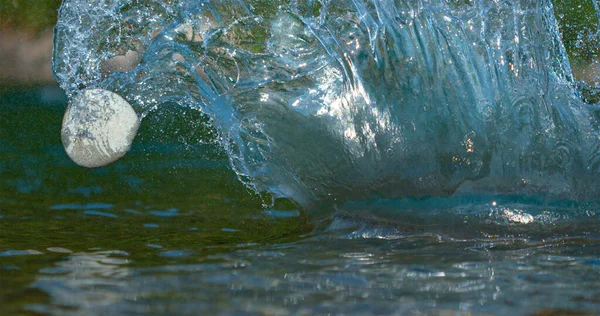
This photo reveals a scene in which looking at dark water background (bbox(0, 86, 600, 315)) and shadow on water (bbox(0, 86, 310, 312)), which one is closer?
dark water background (bbox(0, 86, 600, 315))

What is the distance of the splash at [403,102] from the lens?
11.1 feet

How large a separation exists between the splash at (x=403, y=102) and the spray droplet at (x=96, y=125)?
495 millimetres

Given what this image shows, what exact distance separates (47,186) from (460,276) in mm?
2697

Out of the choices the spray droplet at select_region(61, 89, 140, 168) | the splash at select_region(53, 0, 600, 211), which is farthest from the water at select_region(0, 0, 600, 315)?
the spray droplet at select_region(61, 89, 140, 168)

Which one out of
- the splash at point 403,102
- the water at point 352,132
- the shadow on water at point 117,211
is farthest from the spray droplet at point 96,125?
the splash at point 403,102

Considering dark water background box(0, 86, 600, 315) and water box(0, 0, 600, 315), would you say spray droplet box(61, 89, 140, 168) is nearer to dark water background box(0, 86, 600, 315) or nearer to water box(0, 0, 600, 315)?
water box(0, 0, 600, 315)

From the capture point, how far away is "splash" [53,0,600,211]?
3.39 metres

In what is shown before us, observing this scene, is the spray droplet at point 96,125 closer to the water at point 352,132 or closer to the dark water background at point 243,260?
the water at point 352,132

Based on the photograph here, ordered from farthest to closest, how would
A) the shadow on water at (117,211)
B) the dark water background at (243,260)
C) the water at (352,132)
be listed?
the water at (352,132) → the shadow on water at (117,211) → the dark water background at (243,260)

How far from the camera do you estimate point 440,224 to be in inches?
129

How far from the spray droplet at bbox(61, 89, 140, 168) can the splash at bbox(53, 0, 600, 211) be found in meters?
0.50

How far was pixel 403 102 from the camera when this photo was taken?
134 inches

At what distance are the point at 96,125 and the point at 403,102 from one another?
1.56 metres

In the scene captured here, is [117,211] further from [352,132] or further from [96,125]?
[352,132]
